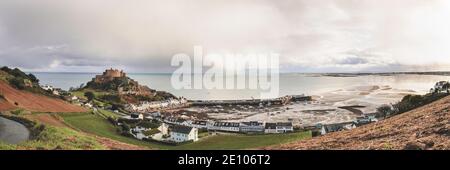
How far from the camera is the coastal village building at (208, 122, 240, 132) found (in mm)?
7258

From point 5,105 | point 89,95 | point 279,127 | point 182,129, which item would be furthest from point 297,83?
point 5,105

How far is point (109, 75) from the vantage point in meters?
7.37

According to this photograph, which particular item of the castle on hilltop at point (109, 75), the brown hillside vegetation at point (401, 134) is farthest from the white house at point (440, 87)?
the castle on hilltop at point (109, 75)

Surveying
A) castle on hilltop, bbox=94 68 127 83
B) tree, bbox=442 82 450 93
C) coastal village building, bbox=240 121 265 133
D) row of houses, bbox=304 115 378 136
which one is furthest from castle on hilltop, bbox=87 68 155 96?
tree, bbox=442 82 450 93

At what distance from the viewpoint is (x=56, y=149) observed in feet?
20.2

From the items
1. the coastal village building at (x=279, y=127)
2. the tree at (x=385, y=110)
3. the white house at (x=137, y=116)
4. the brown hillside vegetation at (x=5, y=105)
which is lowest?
the coastal village building at (x=279, y=127)

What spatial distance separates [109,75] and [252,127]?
251 centimetres

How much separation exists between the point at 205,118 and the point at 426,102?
3861 millimetres

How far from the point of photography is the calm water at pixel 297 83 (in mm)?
7332

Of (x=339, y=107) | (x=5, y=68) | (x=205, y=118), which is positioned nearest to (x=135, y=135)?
(x=205, y=118)

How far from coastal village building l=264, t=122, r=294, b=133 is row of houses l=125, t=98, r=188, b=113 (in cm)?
144

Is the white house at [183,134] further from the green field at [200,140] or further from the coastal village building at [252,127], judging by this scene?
the coastal village building at [252,127]

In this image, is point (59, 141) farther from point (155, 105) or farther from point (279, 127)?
point (279, 127)

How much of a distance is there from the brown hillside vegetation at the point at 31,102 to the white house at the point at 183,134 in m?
1.60
